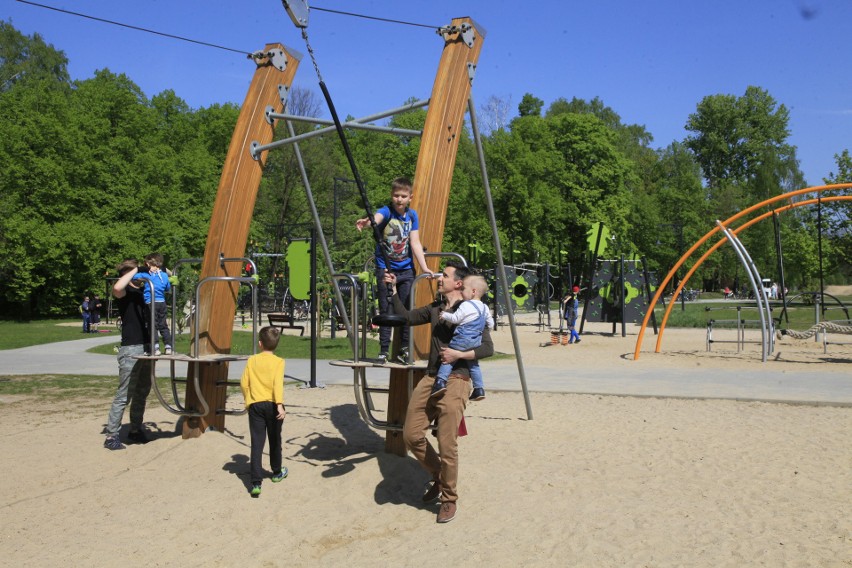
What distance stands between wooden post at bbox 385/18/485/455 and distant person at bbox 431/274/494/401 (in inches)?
52.1

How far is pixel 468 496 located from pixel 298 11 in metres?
3.69

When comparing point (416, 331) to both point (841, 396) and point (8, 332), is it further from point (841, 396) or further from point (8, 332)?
point (8, 332)

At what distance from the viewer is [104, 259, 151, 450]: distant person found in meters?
7.81

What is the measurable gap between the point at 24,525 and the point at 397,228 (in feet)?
11.4

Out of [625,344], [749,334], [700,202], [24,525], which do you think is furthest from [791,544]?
[700,202]

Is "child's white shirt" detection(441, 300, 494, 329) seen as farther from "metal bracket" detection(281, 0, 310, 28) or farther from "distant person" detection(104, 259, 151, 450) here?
"distant person" detection(104, 259, 151, 450)

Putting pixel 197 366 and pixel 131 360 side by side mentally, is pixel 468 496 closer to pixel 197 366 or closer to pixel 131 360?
pixel 197 366

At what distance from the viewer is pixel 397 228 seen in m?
6.83

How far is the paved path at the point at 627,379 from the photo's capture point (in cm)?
1124

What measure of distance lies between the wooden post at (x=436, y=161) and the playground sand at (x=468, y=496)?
0.57 m

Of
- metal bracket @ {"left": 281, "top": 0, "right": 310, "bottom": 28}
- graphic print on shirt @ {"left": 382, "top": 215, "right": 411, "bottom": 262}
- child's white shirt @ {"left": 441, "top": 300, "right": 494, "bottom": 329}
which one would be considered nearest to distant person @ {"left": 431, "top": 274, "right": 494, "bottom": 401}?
child's white shirt @ {"left": 441, "top": 300, "right": 494, "bottom": 329}

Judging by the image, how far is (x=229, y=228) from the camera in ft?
26.6

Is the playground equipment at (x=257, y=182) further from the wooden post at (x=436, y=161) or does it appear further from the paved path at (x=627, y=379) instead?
the paved path at (x=627, y=379)

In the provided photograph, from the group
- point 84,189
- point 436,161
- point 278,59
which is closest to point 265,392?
point 436,161
